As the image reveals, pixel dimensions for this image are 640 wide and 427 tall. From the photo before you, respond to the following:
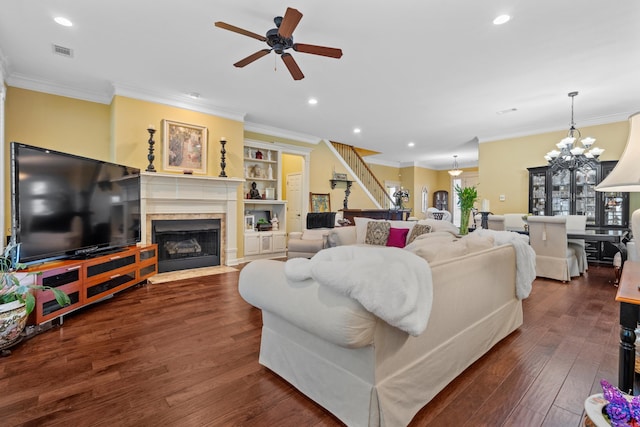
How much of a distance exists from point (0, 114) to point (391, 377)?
5.24 meters

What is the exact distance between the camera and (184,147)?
193 inches

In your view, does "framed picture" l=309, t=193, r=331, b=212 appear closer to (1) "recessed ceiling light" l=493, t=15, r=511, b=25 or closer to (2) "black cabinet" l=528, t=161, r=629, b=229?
(2) "black cabinet" l=528, t=161, r=629, b=229

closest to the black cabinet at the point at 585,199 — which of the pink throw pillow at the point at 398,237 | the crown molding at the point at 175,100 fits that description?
the pink throw pillow at the point at 398,237

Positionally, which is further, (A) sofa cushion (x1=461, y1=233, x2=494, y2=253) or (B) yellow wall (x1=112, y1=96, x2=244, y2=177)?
(B) yellow wall (x1=112, y1=96, x2=244, y2=177)

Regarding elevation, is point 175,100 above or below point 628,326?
above

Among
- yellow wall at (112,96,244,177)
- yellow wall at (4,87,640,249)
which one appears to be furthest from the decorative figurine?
yellow wall at (112,96,244,177)

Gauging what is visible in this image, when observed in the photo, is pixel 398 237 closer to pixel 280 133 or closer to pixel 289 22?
pixel 289 22

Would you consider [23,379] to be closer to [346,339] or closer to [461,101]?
[346,339]

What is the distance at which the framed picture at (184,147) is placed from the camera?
473cm

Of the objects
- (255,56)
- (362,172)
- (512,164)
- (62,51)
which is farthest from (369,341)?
(362,172)

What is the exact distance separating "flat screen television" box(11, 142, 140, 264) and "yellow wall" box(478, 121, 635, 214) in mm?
7181

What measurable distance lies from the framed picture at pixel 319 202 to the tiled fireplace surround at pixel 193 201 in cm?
230

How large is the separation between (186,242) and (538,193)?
7000mm

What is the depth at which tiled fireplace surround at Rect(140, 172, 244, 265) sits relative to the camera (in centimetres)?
451
